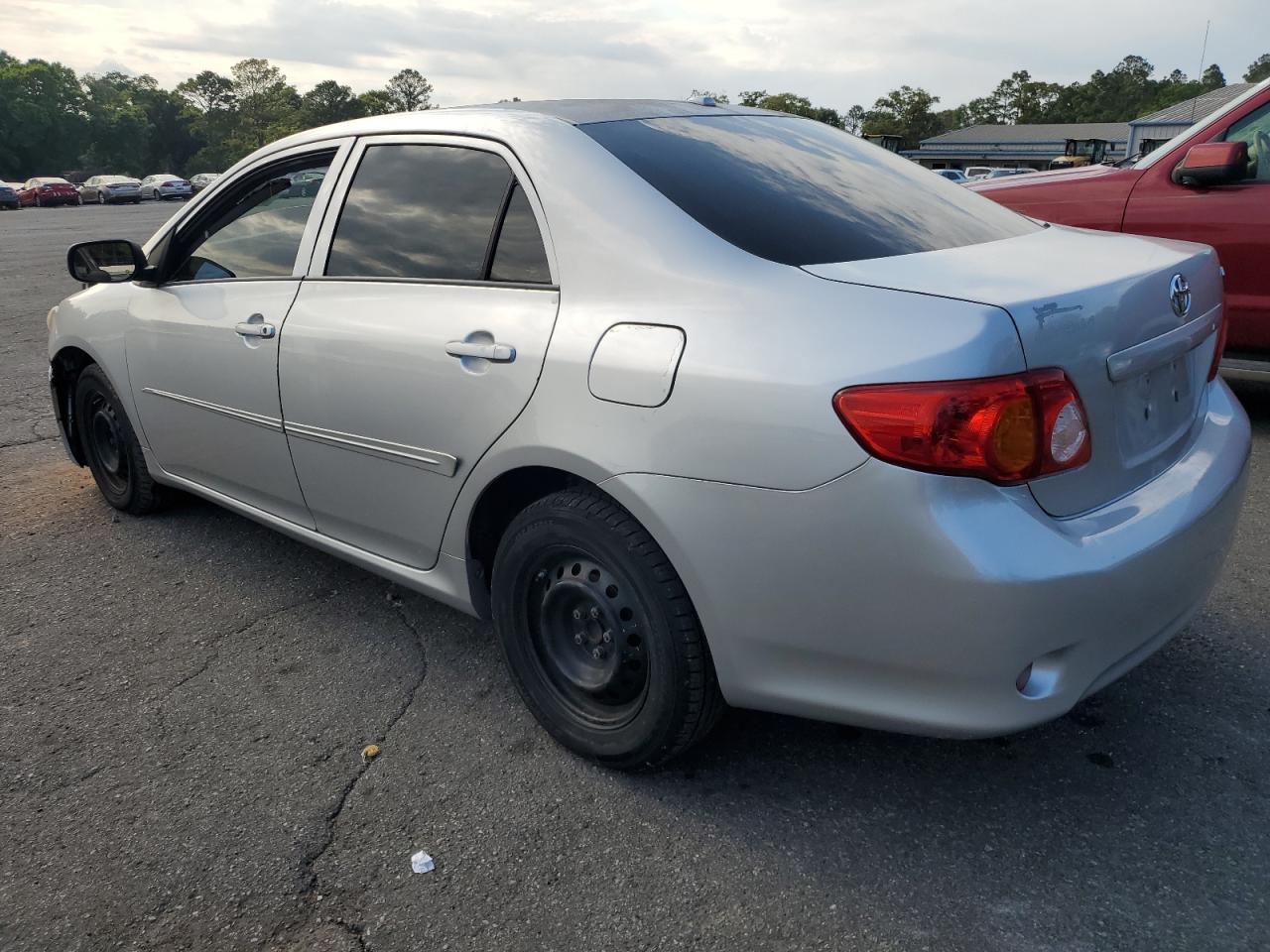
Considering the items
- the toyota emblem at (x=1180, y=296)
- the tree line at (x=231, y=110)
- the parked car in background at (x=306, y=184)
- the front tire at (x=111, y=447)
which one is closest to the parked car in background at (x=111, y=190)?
the tree line at (x=231, y=110)

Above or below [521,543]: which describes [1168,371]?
above

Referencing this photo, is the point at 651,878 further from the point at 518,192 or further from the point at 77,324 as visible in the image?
A: the point at 77,324

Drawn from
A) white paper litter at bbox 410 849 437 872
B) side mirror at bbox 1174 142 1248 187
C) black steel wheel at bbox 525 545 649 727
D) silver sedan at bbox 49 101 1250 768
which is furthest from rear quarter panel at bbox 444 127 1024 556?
side mirror at bbox 1174 142 1248 187

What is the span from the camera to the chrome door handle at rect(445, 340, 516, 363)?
98.2 inches

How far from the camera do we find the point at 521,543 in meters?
2.54

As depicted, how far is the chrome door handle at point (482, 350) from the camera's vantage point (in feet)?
8.18

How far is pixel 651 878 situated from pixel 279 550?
97.6 inches

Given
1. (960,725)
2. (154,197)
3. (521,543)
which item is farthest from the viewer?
(154,197)

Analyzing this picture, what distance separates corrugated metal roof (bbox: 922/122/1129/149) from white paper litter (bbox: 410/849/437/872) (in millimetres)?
108295

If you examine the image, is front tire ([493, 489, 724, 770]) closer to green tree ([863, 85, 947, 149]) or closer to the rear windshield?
the rear windshield

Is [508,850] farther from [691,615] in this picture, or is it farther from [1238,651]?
[1238,651]

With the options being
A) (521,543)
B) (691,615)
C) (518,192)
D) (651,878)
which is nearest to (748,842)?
(651,878)

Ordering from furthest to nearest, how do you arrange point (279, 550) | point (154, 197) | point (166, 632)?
point (154, 197), point (279, 550), point (166, 632)

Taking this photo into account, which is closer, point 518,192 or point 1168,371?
point 1168,371
